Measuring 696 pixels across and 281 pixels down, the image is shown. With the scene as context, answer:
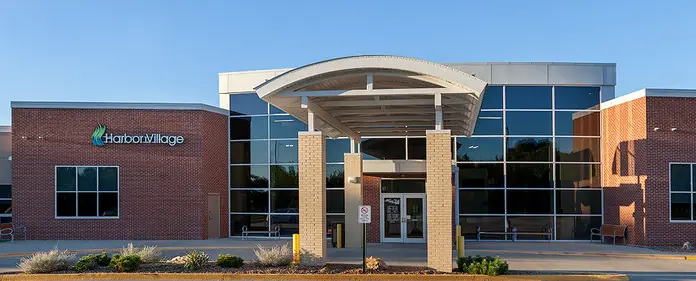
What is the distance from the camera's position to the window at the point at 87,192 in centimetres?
2284

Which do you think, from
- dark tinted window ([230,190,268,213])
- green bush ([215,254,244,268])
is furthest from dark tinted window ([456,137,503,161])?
green bush ([215,254,244,268])

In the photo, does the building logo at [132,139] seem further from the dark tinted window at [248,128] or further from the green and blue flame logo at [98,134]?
the dark tinted window at [248,128]

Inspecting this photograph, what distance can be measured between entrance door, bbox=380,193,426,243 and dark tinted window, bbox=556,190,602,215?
532 centimetres

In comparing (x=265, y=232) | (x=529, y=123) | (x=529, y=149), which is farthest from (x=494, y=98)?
(x=265, y=232)

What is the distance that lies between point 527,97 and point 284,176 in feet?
32.8

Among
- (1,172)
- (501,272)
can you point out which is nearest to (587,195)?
(501,272)

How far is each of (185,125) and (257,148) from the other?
3223mm

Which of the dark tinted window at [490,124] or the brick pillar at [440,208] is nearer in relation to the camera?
the brick pillar at [440,208]

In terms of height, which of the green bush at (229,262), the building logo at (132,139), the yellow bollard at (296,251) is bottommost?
the green bush at (229,262)

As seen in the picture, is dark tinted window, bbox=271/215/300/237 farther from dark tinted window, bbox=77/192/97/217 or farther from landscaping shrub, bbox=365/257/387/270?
landscaping shrub, bbox=365/257/387/270

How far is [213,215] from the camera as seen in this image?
24109mm

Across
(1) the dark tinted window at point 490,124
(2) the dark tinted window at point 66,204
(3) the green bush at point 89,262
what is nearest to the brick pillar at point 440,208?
(3) the green bush at point 89,262

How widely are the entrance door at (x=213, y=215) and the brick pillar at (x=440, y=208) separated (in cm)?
1189

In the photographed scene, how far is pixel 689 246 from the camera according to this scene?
1961 cm
